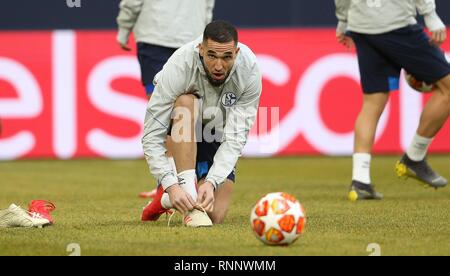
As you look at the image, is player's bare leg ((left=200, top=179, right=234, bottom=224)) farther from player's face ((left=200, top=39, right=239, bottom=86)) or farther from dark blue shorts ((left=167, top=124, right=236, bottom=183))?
player's face ((left=200, top=39, right=239, bottom=86))

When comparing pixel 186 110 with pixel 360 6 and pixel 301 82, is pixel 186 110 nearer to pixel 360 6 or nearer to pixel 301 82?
pixel 360 6

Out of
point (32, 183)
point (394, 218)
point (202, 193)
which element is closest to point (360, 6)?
point (394, 218)

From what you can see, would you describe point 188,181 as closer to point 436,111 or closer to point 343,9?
point 436,111

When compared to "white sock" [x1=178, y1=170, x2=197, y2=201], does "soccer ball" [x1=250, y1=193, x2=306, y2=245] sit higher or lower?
higher

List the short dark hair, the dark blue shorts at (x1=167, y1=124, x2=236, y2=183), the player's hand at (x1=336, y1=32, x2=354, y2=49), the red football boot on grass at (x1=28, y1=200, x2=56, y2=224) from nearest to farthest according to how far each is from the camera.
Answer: the short dark hair < the red football boot on grass at (x1=28, y1=200, x2=56, y2=224) < the dark blue shorts at (x1=167, y1=124, x2=236, y2=183) < the player's hand at (x1=336, y1=32, x2=354, y2=49)

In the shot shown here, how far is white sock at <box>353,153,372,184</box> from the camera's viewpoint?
26.5 ft

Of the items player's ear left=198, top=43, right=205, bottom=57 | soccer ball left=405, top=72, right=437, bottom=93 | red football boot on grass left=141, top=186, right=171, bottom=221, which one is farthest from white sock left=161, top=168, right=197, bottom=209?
soccer ball left=405, top=72, right=437, bottom=93

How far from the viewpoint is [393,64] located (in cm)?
830

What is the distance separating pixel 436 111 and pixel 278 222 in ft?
10.9

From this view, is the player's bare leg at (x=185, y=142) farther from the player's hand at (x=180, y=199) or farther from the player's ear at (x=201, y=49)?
the player's ear at (x=201, y=49)

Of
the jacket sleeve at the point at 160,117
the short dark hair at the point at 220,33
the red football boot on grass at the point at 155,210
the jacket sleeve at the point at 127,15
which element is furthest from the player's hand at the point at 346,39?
the short dark hair at the point at 220,33

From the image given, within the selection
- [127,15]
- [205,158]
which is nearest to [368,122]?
[205,158]

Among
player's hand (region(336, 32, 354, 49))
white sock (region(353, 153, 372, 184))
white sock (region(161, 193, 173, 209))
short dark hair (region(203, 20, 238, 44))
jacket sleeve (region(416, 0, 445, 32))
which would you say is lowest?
white sock (region(353, 153, 372, 184))

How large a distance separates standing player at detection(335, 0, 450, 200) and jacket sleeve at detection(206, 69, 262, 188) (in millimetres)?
1929
